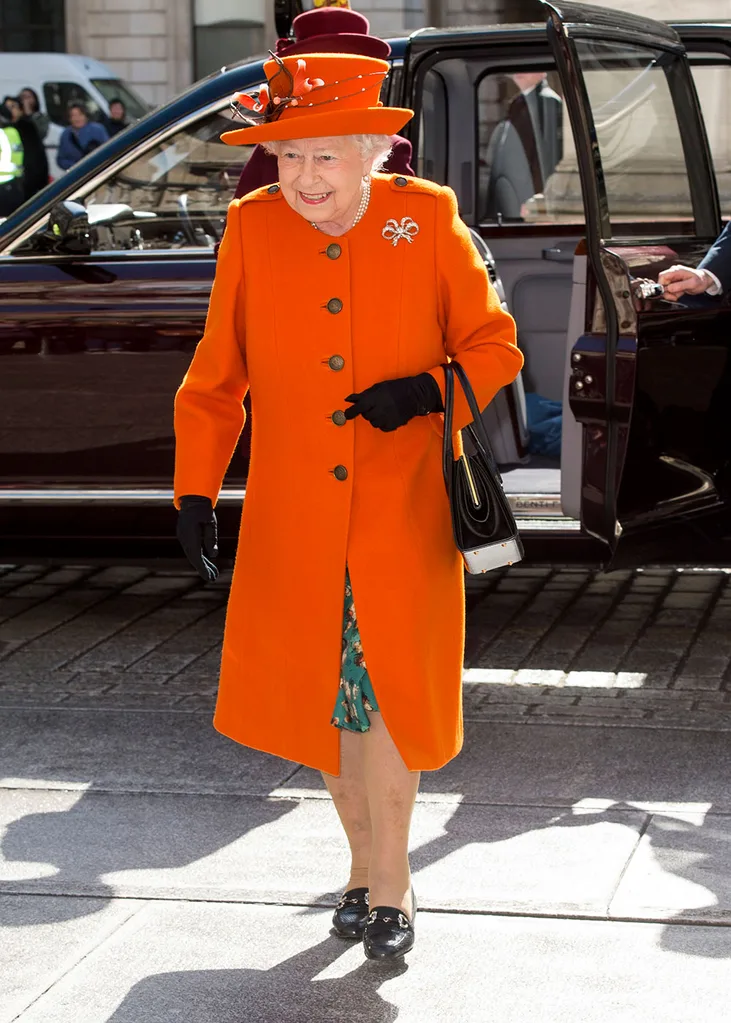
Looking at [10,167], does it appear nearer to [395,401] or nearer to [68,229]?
[68,229]

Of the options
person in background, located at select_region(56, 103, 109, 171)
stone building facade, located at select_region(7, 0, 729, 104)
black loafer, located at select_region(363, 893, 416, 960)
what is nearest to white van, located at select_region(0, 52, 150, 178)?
person in background, located at select_region(56, 103, 109, 171)

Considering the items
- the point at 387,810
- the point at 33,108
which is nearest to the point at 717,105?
the point at 387,810

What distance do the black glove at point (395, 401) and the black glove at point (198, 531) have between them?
0.38m

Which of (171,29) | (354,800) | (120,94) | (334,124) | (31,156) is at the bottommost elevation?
(354,800)

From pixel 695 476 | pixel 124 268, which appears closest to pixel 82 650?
pixel 124 268

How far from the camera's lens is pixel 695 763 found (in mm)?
4820

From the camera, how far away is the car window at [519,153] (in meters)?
6.80

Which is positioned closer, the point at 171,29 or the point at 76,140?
the point at 76,140

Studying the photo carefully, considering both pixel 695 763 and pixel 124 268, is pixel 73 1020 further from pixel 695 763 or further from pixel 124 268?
pixel 124 268

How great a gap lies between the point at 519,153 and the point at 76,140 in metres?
13.4

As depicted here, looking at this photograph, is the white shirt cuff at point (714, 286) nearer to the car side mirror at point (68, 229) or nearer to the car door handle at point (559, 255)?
the car door handle at point (559, 255)

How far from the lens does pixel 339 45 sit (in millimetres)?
3637

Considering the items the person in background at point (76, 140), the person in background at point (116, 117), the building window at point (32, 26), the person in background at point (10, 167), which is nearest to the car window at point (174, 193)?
the person in background at point (10, 167)

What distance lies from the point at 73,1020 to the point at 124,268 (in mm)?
3002
